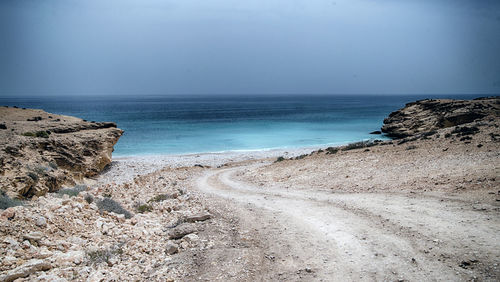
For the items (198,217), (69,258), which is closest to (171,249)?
(69,258)

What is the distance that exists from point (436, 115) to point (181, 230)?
48.9 m

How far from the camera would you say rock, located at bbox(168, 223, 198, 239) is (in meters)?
9.25

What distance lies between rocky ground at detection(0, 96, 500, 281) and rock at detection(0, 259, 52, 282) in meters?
0.02

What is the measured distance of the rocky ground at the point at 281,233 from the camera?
22.5 feet

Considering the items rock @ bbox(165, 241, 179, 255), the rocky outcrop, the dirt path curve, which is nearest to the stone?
rock @ bbox(165, 241, 179, 255)

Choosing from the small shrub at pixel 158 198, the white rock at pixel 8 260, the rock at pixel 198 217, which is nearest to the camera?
the white rock at pixel 8 260

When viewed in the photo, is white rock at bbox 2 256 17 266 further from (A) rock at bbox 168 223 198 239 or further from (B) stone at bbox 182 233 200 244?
(B) stone at bbox 182 233 200 244

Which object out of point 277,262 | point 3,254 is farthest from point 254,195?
point 3,254

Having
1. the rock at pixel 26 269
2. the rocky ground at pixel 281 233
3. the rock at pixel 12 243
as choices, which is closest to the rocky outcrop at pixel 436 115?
the rocky ground at pixel 281 233

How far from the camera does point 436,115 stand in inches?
1845

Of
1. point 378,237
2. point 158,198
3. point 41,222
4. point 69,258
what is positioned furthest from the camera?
point 158,198

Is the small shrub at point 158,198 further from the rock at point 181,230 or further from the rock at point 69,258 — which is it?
the rock at point 69,258

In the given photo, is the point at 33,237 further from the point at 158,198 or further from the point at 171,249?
the point at 158,198

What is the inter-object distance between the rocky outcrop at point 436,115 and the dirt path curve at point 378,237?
3209 cm
